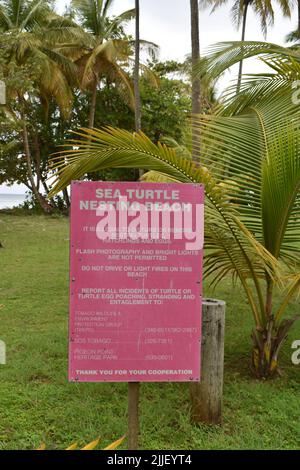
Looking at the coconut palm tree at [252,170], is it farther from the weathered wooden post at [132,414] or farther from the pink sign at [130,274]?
the weathered wooden post at [132,414]

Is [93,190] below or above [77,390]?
above

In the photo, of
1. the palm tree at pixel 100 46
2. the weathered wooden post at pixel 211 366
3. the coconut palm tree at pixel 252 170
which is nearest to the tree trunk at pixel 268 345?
the coconut palm tree at pixel 252 170

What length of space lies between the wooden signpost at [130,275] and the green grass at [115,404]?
2.45 feet

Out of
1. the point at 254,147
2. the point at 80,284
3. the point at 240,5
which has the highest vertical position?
the point at 240,5

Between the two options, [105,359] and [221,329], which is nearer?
[105,359]

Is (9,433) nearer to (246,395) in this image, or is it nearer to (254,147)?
(246,395)

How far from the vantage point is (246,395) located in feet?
12.4

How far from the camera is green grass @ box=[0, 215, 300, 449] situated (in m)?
3.14

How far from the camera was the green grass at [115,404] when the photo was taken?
10.3 ft

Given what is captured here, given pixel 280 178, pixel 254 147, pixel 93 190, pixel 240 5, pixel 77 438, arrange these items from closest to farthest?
pixel 93 190 → pixel 77 438 → pixel 280 178 → pixel 254 147 → pixel 240 5

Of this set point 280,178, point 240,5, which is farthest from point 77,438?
point 240,5

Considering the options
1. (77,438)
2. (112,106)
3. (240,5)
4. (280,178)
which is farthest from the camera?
(112,106)

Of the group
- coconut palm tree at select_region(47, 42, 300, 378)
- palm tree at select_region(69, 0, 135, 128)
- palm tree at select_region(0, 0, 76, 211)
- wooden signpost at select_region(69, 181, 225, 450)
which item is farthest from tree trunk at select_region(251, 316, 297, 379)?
palm tree at select_region(69, 0, 135, 128)

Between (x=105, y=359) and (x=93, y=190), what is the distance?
0.86 m
